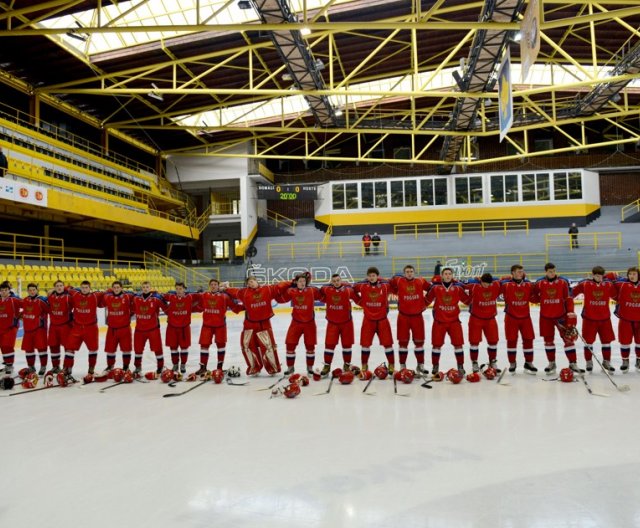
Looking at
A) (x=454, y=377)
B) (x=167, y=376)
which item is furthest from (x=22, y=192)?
(x=454, y=377)

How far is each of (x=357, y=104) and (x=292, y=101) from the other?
151 inches

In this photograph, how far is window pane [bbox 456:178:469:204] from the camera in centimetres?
3378

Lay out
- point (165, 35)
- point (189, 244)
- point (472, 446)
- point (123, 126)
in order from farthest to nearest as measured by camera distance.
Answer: point (189, 244), point (123, 126), point (165, 35), point (472, 446)

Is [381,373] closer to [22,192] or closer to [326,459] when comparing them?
[326,459]

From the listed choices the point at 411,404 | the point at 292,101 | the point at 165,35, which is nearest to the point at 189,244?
the point at 292,101

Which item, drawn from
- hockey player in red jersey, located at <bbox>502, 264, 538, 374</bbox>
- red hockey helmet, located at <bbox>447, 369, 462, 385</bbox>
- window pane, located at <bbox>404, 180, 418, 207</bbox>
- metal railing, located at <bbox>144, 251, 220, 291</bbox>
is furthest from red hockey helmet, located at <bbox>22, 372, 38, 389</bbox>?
window pane, located at <bbox>404, 180, 418, 207</bbox>

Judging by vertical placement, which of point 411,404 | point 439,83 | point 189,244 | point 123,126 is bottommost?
point 411,404

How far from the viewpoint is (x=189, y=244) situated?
36.1m

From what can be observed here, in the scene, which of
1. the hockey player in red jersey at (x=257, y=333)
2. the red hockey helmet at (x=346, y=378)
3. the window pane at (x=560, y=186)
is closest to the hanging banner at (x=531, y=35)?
the hockey player in red jersey at (x=257, y=333)

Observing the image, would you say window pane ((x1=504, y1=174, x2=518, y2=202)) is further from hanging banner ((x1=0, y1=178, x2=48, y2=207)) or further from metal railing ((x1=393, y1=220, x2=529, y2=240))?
hanging banner ((x1=0, y1=178, x2=48, y2=207))

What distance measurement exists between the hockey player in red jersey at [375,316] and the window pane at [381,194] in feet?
88.3

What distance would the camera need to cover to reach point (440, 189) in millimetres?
34188

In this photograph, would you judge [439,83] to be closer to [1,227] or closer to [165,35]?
[165,35]

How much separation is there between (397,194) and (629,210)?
15.5 m
